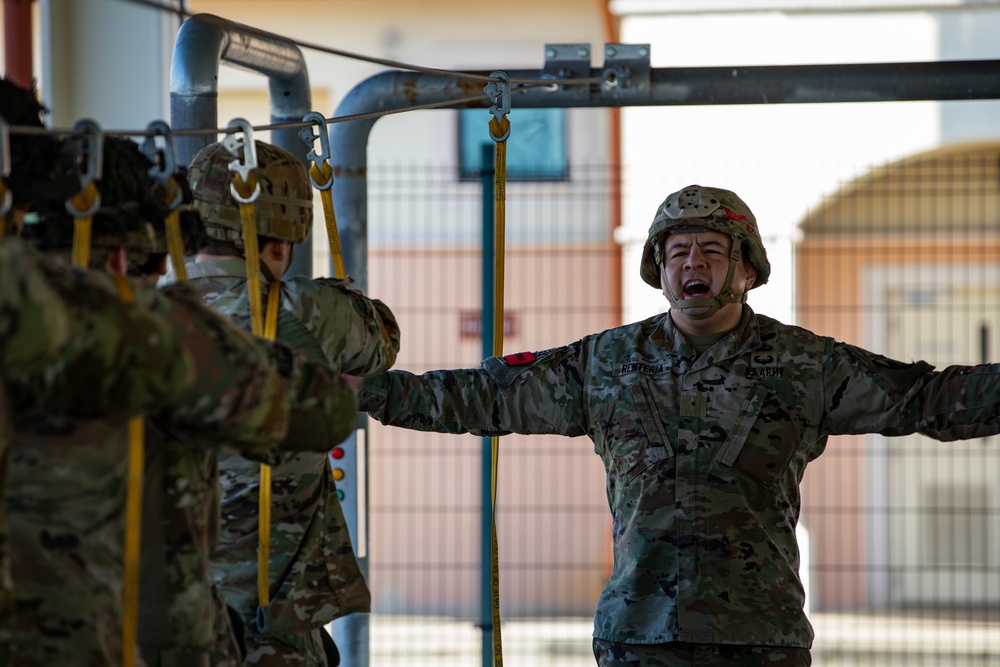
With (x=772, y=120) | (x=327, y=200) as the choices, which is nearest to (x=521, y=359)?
(x=327, y=200)

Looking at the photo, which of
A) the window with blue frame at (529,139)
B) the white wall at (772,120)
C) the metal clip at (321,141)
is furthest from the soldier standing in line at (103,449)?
the window with blue frame at (529,139)

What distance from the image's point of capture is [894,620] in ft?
25.3

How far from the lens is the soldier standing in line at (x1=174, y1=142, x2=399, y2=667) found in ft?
8.66

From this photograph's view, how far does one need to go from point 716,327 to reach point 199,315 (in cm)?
189

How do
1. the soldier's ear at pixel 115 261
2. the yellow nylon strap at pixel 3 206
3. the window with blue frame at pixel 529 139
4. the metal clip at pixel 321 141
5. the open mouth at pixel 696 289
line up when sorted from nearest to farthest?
the yellow nylon strap at pixel 3 206 → the soldier's ear at pixel 115 261 → the metal clip at pixel 321 141 → the open mouth at pixel 696 289 → the window with blue frame at pixel 529 139

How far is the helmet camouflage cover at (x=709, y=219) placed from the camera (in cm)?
345

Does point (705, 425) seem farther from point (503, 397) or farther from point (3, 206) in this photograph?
point (3, 206)

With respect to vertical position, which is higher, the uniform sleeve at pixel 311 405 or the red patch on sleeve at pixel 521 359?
the red patch on sleeve at pixel 521 359

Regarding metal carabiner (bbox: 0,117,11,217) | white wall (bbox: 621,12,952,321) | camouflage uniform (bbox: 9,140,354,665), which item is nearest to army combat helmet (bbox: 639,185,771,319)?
camouflage uniform (bbox: 9,140,354,665)

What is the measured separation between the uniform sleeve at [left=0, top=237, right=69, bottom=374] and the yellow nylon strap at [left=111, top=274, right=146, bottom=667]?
0.32 metres

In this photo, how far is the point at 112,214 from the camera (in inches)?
83.2

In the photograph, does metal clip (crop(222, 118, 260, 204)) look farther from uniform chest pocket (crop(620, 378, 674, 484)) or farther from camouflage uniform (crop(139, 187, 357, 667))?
uniform chest pocket (crop(620, 378, 674, 484))

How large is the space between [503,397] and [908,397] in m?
1.02

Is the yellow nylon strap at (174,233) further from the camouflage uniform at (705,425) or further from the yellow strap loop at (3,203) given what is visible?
the camouflage uniform at (705,425)
